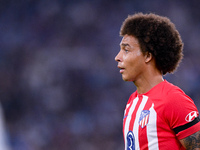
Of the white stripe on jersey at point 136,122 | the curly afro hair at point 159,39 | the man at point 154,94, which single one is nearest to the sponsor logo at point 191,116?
the man at point 154,94

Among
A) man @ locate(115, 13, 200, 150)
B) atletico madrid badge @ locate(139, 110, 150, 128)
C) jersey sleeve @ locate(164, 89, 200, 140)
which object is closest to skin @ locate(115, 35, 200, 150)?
man @ locate(115, 13, 200, 150)

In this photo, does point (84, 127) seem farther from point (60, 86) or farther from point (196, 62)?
point (196, 62)

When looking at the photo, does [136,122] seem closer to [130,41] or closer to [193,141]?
[193,141]

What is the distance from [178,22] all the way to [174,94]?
18.6 feet

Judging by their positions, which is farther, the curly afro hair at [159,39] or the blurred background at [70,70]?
the blurred background at [70,70]

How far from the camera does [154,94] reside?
2350mm

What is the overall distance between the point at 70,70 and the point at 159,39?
490 centimetres

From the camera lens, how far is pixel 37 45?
24.1ft

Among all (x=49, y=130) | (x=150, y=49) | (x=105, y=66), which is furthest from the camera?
(x=105, y=66)

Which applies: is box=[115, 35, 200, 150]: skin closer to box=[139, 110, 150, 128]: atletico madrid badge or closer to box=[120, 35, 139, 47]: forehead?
box=[120, 35, 139, 47]: forehead

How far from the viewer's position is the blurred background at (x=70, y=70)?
671 cm

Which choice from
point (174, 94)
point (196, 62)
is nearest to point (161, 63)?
point (174, 94)

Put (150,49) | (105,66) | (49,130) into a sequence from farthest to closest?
(105,66) < (49,130) < (150,49)

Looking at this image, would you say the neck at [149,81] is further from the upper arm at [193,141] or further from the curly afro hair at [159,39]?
the upper arm at [193,141]
